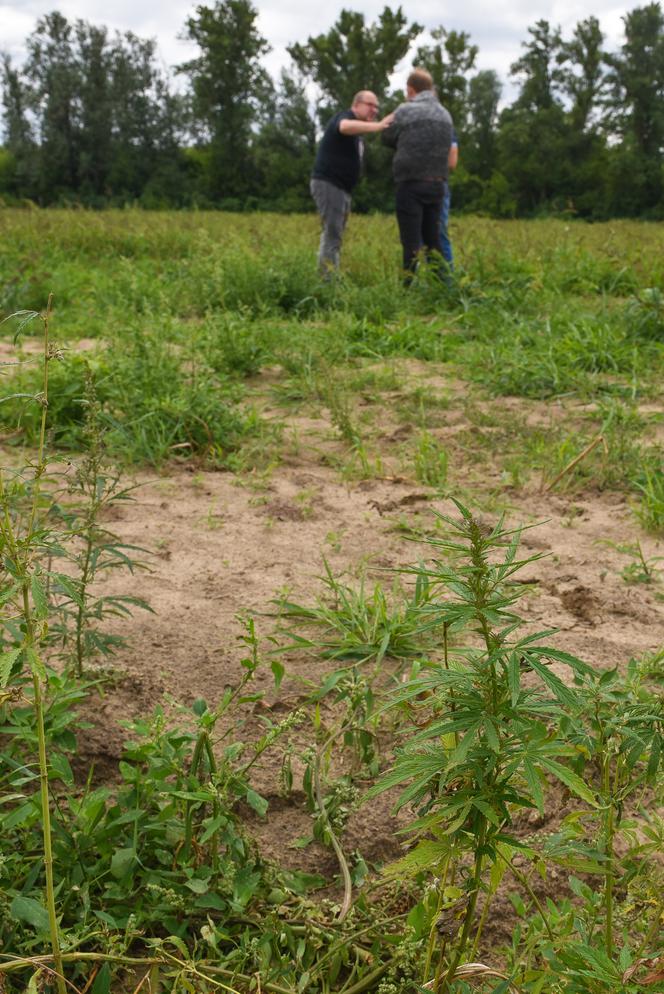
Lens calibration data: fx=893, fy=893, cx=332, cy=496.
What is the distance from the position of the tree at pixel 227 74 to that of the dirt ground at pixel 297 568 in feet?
138

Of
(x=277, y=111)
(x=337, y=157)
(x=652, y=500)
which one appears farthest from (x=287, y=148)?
(x=652, y=500)

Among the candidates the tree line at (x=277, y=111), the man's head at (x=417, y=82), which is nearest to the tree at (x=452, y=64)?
the tree line at (x=277, y=111)

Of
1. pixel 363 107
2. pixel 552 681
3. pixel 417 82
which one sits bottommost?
pixel 552 681

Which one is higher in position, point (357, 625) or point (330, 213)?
point (330, 213)

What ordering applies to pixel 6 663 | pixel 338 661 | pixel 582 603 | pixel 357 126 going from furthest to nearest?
pixel 357 126
pixel 582 603
pixel 338 661
pixel 6 663

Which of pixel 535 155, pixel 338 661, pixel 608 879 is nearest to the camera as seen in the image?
pixel 608 879

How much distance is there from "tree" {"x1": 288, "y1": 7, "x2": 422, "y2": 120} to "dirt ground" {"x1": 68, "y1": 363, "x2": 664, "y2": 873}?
42.9 m

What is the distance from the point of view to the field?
1.23 metres

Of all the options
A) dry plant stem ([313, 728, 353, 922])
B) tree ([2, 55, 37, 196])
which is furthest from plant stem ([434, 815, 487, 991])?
tree ([2, 55, 37, 196])

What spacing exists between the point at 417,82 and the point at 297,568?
21.1ft

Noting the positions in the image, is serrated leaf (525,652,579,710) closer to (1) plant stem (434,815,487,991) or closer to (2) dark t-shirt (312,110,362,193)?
(1) plant stem (434,815,487,991)

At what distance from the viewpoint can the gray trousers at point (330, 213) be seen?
8211mm

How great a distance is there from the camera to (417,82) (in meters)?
8.00

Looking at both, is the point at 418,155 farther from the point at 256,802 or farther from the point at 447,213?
the point at 256,802
